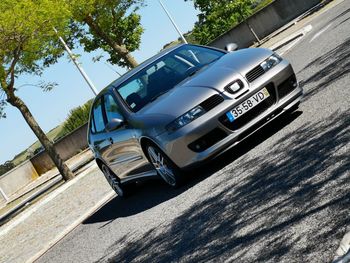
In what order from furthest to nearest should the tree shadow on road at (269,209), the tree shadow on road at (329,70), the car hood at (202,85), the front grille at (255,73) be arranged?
1. the tree shadow on road at (329,70)
2. the front grille at (255,73)
3. the car hood at (202,85)
4. the tree shadow on road at (269,209)

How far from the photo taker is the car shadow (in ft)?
25.6

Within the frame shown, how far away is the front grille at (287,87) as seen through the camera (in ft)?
25.0

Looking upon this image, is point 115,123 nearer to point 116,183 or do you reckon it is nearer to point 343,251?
point 116,183

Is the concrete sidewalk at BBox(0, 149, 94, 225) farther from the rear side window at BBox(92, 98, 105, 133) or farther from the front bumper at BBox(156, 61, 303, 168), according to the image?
the front bumper at BBox(156, 61, 303, 168)

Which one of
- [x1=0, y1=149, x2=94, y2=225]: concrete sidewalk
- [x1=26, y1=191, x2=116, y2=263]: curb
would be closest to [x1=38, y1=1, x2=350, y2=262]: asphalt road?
[x1=26, y1=191, x2=116, y2=263]: curb

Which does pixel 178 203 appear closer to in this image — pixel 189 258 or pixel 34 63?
pixel 189 258

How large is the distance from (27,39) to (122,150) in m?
12.2

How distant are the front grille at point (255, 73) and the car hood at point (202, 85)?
5cm

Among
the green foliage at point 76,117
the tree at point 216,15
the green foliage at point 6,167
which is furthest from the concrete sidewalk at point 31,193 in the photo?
the tree at point 216,15

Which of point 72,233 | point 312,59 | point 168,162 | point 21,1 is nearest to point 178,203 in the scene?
point 168,162

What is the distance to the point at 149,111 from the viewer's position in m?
7.78

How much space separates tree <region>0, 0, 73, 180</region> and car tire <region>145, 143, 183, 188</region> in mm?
12062

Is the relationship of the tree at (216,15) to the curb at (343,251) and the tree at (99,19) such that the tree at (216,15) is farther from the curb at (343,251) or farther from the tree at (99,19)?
the curb at (343,251)

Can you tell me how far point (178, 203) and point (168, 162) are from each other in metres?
0.67
